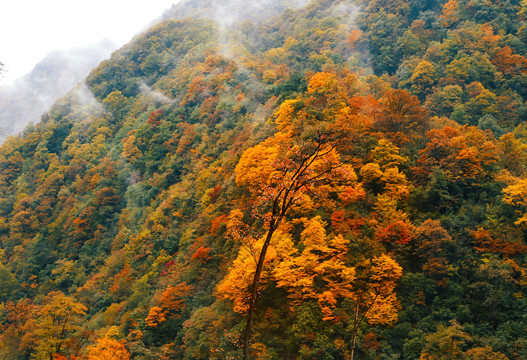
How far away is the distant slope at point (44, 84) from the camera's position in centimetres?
11825

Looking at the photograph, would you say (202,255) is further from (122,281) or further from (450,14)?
(450,14)

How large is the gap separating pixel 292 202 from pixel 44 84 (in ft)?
529

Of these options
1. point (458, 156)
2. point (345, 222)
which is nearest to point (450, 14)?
point (458, 156)

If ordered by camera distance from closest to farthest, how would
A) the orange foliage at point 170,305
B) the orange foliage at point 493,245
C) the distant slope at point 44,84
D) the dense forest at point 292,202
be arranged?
1. the dense forest at point 292,202
2. the orange foliage at point 493,245
3. the orange foliage at point 170,305
4. the distant slope at point 44,84

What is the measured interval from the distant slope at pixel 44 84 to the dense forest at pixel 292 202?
178 feet

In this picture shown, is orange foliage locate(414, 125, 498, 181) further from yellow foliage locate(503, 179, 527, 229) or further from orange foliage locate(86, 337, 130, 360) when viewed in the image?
orange foliage locate(86, 337, 130, 360)

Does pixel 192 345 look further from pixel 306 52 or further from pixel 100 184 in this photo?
pixel 306 52

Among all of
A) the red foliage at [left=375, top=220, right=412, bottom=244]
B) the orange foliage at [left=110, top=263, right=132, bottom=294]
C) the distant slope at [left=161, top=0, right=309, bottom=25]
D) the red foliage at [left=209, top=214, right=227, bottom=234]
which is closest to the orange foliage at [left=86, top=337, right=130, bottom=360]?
the red foliage at [left=209, top=214, right=227, bottom=234]

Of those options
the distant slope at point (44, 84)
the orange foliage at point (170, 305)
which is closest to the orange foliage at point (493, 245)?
the orange foliage at point (170, 305)

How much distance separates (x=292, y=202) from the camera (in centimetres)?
586

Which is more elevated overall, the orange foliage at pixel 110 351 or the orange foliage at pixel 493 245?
the orange foliage at pixel 110 351

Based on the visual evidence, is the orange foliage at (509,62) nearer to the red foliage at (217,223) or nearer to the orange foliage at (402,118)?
the orange foliage at (402,118)

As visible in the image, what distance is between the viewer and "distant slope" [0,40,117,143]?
118250mm

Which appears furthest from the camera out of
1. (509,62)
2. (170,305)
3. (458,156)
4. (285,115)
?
(509,62)
